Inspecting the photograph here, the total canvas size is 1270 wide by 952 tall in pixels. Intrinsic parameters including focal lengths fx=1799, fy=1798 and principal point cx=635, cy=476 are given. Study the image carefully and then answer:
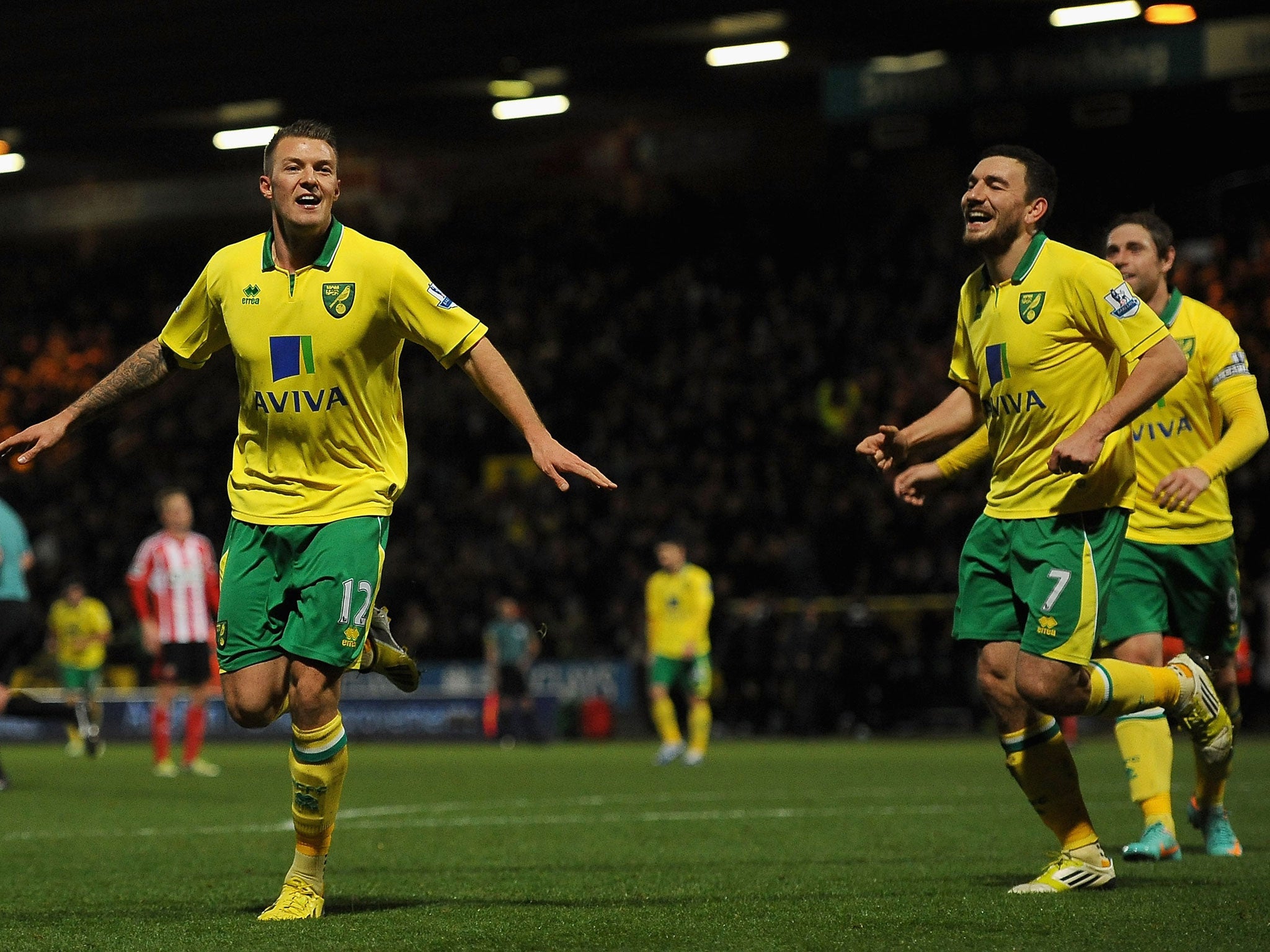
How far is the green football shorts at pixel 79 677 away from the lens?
74.5ft

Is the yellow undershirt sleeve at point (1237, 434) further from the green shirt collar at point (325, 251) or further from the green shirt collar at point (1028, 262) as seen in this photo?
Result: the green shirt collar at point (325, 251)

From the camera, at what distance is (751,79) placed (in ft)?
94.0

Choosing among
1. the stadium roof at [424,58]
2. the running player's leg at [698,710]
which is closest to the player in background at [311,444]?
the running player's leg at [698,710]

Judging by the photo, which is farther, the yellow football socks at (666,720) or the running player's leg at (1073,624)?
the yellow football socks at (666,720)

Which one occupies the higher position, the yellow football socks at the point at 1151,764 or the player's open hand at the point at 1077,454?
the player's open hand at the point at 1077,454

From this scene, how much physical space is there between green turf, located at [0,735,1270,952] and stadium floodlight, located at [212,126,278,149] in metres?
19.2

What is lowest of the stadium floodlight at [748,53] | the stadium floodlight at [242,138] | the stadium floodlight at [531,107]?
the stadium floodlight at [748,53]

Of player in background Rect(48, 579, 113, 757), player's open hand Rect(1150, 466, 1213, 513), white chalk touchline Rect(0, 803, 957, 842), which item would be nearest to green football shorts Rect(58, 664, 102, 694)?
player in background Rect(48, 579, 113, 757)

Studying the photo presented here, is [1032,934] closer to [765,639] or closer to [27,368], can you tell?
[765,639]

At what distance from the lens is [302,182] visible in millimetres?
5668

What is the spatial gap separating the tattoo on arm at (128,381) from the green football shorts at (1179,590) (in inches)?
148

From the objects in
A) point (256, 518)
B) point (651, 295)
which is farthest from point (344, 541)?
point (651, 295)

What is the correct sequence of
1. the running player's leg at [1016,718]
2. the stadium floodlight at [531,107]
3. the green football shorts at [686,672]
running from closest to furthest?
the running player's leg at [1016,718]
the green football shorts at [686,672]
the stadium floodlight at [531,107]

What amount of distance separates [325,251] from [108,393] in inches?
34.4
